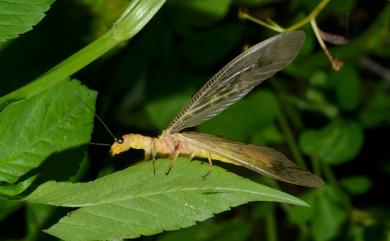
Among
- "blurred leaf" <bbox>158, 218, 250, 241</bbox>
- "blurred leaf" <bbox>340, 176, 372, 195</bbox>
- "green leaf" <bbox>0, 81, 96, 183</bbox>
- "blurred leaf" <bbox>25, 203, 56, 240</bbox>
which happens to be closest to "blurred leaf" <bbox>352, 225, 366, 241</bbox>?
"blurred leaf" <bbox>340, 176, 372, 195</bbox>

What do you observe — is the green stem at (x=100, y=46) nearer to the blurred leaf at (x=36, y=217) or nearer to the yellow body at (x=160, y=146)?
the yellow body at (x=160, y=146)

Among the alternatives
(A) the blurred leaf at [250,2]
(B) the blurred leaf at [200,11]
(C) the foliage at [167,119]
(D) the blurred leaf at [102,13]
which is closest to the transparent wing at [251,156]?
(C) the foliage at [167,119]

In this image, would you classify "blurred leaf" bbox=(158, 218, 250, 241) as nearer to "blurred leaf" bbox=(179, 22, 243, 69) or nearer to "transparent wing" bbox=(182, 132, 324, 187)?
"blurred leaf" bbox=(179, 22, 243, 69)

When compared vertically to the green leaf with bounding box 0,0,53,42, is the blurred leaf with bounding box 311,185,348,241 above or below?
below

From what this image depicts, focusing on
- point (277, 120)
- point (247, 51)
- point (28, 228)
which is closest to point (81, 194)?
point (247, 51)

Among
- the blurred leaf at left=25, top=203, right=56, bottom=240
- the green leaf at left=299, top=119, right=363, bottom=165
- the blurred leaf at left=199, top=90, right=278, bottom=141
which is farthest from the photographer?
the green leaf at left=299, top=119, right=363, bottom=165

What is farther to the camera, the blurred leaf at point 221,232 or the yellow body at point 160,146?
the blurred leaf at point 221,232


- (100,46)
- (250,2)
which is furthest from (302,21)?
(250,2)
